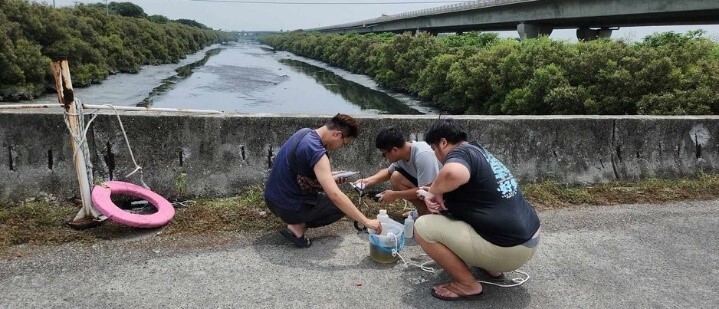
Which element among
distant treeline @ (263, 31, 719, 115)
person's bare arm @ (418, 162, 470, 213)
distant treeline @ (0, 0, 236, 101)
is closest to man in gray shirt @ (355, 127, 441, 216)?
person's bare arm @ (418, 162, 470, 213)

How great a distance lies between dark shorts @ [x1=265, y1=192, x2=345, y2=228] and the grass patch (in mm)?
447

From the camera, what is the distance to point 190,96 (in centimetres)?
3153

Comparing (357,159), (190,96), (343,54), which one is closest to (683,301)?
(357,159)

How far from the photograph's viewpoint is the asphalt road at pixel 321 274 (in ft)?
11.4

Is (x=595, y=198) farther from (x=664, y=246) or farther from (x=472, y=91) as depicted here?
(x=472, y=91)

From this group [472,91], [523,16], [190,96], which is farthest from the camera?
[523,16]

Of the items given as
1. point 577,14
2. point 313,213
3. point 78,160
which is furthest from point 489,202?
point 577,14

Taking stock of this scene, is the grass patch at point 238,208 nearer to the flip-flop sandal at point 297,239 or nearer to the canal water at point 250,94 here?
the flip-flop sandal at point 297,239

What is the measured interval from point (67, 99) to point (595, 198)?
5285 millimetres

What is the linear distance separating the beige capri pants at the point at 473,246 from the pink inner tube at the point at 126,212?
235cm

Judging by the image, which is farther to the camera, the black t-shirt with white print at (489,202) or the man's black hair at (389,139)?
the man's black hair at (389,139)

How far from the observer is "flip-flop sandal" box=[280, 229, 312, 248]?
4.34 metres

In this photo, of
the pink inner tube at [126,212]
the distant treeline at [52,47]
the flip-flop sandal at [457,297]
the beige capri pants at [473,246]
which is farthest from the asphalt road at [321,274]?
the distant treeline at [52,47]

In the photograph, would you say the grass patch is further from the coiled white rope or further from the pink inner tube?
the coiled white rope
